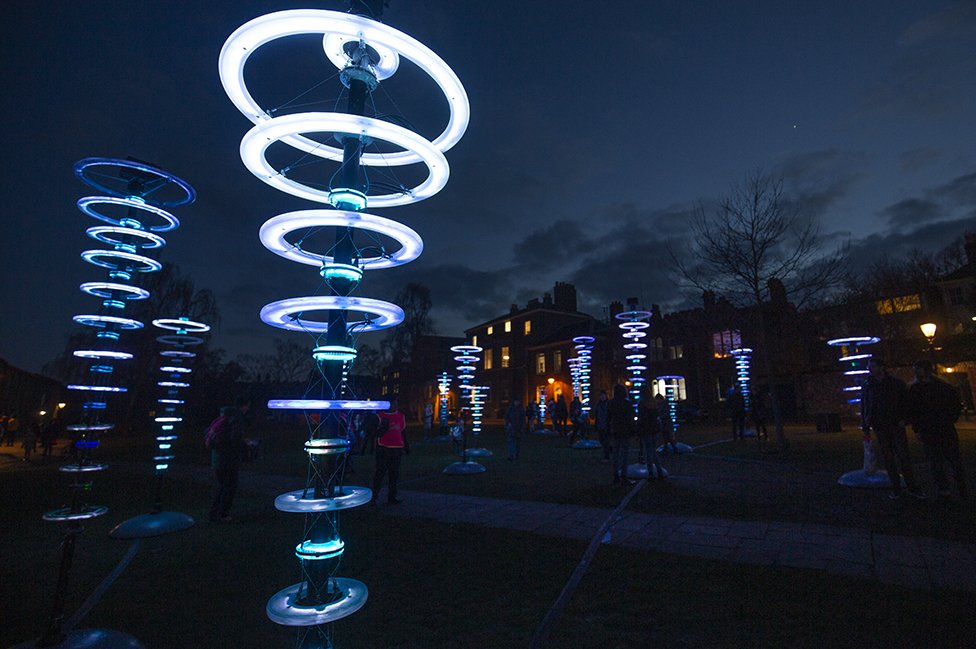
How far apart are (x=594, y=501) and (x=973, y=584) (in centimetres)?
525

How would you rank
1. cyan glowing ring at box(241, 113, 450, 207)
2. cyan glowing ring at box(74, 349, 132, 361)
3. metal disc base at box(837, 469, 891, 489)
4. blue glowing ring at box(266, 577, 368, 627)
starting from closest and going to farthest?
blue glowing ring at box(266, 577, 368, 627), cyan glowing ring at box(241, 113, 450, 207), cyan glowing ring at box(74, 349, 132, 361), metal disc base at box(837, 469, 891, 489)

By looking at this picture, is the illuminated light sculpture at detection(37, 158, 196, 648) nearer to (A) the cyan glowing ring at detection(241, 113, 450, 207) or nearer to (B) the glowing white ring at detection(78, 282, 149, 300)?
(B) the glowing white ring at detection(78, 282, 149, 300)

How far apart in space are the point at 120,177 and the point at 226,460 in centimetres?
523

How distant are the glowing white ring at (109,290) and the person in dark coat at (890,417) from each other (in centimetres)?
1186

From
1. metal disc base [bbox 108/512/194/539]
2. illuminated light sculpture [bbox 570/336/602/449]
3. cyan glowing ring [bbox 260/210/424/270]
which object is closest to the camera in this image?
cyan glowing ring [bbox 260/210/424/270]

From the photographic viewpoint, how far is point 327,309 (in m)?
2.97

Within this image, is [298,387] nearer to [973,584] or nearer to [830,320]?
[830,320]

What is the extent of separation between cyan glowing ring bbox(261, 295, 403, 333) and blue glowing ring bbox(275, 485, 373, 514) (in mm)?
1199

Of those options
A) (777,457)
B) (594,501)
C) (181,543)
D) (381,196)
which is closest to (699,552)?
(594,501)

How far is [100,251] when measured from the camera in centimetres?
551

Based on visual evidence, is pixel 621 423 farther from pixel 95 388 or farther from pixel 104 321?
pixel 104 321

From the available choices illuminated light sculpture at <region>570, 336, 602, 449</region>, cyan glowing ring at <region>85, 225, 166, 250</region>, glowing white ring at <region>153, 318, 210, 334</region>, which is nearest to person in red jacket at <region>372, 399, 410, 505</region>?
glowing white ring at <region>153, 318, 210, 334</region>

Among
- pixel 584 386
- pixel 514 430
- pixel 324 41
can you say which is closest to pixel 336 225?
pixel 324 41

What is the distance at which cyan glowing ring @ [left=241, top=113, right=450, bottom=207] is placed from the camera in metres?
2.81
